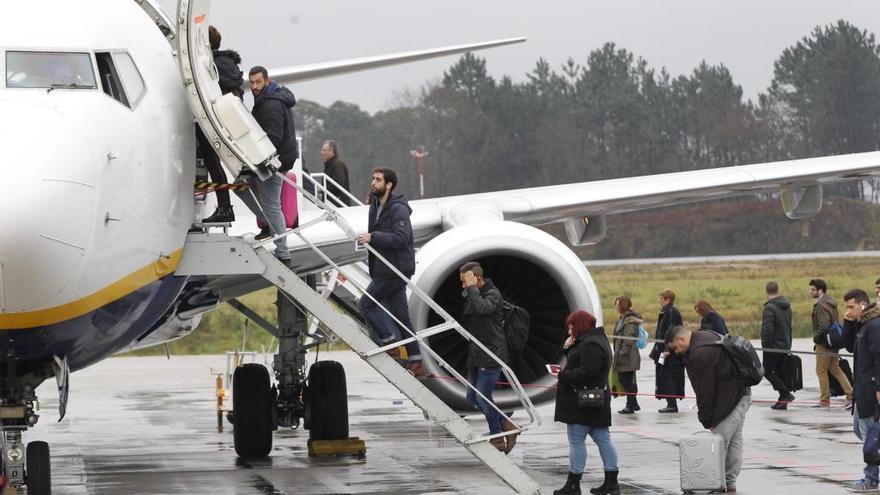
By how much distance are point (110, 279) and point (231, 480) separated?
394 centimetres

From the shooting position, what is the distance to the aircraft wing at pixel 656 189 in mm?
13562

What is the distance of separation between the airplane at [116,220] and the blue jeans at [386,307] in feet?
2.33

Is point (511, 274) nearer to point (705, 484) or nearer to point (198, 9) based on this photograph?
point (705, 484)

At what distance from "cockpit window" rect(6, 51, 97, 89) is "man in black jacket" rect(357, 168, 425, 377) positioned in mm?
2629

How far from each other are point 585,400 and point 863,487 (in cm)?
212

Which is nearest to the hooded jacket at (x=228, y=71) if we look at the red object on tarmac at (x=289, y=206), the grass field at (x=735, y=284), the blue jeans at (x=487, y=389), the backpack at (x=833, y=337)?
the red object on tarmac at (x=289, y=206)

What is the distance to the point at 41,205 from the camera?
7738mm

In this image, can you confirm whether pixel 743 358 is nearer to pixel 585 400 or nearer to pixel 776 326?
pixel 585 400

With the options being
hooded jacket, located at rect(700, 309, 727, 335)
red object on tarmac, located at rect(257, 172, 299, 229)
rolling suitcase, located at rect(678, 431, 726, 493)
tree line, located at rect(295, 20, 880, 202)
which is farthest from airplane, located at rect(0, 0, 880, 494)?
tree line, located at rect(295, 20, 880, 202)

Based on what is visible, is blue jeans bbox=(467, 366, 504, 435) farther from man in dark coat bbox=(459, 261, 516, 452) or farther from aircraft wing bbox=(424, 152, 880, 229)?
aircraft wing bbox=(424, 152, 880, 229)

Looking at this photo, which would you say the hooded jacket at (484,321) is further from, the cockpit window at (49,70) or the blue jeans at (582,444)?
the cockpit window at (49,70)

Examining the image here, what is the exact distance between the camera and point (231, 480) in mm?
12102

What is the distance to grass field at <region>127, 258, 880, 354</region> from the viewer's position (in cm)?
3356

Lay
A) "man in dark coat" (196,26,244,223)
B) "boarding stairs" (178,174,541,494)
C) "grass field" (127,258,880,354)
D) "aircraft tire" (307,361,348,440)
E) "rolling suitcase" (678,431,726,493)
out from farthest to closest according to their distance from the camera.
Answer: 1. "grass field" (127,258,880,354)
2. "aircraft tire" (307,361,348,440)
3. "rolling suitcase" (678,431,726,493)
4. "man in dark coat" (196,26,244,223)
5. "boarding stairs" (178,174,541,494)
